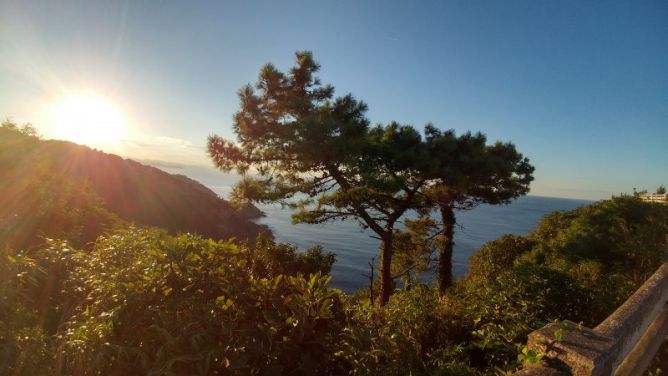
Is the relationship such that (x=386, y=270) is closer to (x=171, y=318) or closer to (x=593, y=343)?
(x=593, y=343)

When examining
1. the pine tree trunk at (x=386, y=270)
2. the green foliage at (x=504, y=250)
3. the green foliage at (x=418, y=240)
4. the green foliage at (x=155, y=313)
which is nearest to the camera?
the green foliage at (x=155, y=313)

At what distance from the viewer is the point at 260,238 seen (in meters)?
13.0

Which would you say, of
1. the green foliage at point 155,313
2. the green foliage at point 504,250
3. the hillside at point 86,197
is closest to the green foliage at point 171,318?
the green foliage at point 155,313

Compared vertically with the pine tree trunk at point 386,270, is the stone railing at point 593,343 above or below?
above

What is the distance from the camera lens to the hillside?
312 inches

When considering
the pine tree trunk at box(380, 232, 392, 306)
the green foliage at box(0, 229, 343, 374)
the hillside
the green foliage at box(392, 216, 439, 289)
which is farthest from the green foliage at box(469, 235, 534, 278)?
the green foliage at box(0, 229, 343, 374)

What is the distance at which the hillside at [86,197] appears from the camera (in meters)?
7.92

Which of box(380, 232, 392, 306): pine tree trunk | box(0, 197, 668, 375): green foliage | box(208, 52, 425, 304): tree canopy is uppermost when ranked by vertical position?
box(208, 52, 425, 304): tree canopy

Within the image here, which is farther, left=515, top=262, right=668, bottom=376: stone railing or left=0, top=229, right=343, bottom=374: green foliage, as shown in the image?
left=0, top=229, right=343, bottom=374: green foliage

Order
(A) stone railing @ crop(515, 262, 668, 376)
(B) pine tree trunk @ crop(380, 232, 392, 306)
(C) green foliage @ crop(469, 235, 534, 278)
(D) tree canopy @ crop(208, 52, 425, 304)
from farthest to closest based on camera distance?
(C) green foliage @ crop(469, 235, 534, 278), (B) pine tree trunk @ crop(380, 232, 392, 306), (D) tree canopy @ crop(208, 52, 425, 304), (A) stone railing @ crop(515, 262, 668, 376)

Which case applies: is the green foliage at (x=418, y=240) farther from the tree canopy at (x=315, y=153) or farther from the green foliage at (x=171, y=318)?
the green foliage at (x=171, y=318)

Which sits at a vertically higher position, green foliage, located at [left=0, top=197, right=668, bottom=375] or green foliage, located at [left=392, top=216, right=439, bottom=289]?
green foliage, located at [left=0, top=197, right=668, bottom=375]

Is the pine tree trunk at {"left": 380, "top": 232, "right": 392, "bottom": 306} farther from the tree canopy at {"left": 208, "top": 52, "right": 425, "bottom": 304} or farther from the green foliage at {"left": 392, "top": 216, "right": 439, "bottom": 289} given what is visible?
the green foliage at {"left": 392, "top": 216, "right": 439, "bottom": 289}

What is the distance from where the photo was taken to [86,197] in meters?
11.8
